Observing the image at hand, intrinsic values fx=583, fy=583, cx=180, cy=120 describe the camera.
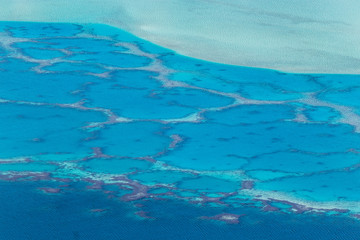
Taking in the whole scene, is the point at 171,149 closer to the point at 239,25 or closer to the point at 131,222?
the point at 131,222

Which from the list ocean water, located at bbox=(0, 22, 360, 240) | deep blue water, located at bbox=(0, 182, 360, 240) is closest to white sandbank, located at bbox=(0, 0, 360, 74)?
ocean water, located at bbox=(0, 22, 360, 240)

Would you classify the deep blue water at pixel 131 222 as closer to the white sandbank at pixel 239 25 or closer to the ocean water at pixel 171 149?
the ocean water at pixel 171 149

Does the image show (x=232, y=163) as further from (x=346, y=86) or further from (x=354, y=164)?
(x=346, y=86)

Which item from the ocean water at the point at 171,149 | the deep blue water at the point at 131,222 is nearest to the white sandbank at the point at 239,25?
the ocean water at the point at 171,149

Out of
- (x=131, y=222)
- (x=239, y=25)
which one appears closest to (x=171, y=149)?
(x=131, y=222)

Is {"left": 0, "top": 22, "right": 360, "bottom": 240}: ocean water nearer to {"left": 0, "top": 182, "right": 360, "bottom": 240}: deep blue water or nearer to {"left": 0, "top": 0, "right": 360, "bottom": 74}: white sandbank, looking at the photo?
{"left": 0, "top": 182, "right": 360, "bottom": 240}: deep blue water
